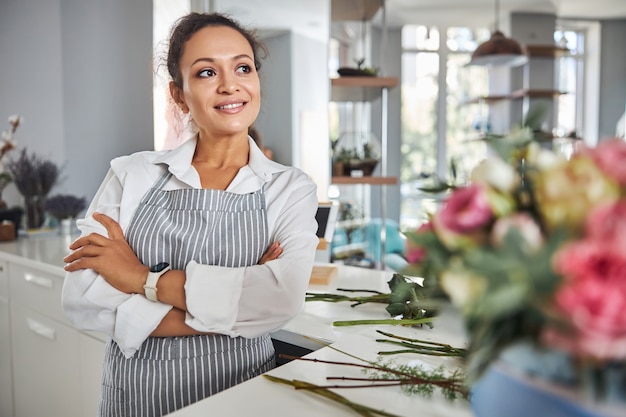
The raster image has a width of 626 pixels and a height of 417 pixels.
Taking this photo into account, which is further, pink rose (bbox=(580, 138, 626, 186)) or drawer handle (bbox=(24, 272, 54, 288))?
drawer handle (bbox=(24, 272, 54, 288))

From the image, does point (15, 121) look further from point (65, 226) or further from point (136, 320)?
point (136, 320)

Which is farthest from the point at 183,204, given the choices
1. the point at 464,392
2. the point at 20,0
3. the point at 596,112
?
the point at 596,112

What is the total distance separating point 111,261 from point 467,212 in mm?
964

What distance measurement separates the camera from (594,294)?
1.27ft

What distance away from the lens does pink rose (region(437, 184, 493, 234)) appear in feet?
1.52

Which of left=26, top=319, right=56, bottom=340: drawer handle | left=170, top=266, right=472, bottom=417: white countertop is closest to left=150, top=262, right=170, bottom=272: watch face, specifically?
left=170, top=266, right=472, bottom=417: white countertop

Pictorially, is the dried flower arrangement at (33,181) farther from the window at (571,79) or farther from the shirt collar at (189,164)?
the window at (571,79)

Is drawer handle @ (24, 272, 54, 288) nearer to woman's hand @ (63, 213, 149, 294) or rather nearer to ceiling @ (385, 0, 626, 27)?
woman's hand @ (63, 213, 149, 294)

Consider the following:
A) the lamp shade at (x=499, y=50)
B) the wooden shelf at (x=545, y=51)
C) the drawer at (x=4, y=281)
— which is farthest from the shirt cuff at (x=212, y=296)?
the wooden shelf at (x=545, y=51)

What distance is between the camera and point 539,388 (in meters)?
0.49

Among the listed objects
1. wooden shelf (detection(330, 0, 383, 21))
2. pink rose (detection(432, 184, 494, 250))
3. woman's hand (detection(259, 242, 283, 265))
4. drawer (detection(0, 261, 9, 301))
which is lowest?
drawer (detection(0, 261, 9, 301))

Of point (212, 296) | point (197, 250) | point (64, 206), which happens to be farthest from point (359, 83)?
point (212, 296)

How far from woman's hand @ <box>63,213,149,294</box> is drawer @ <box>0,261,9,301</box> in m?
1.72

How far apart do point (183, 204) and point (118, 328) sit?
1.02ft
